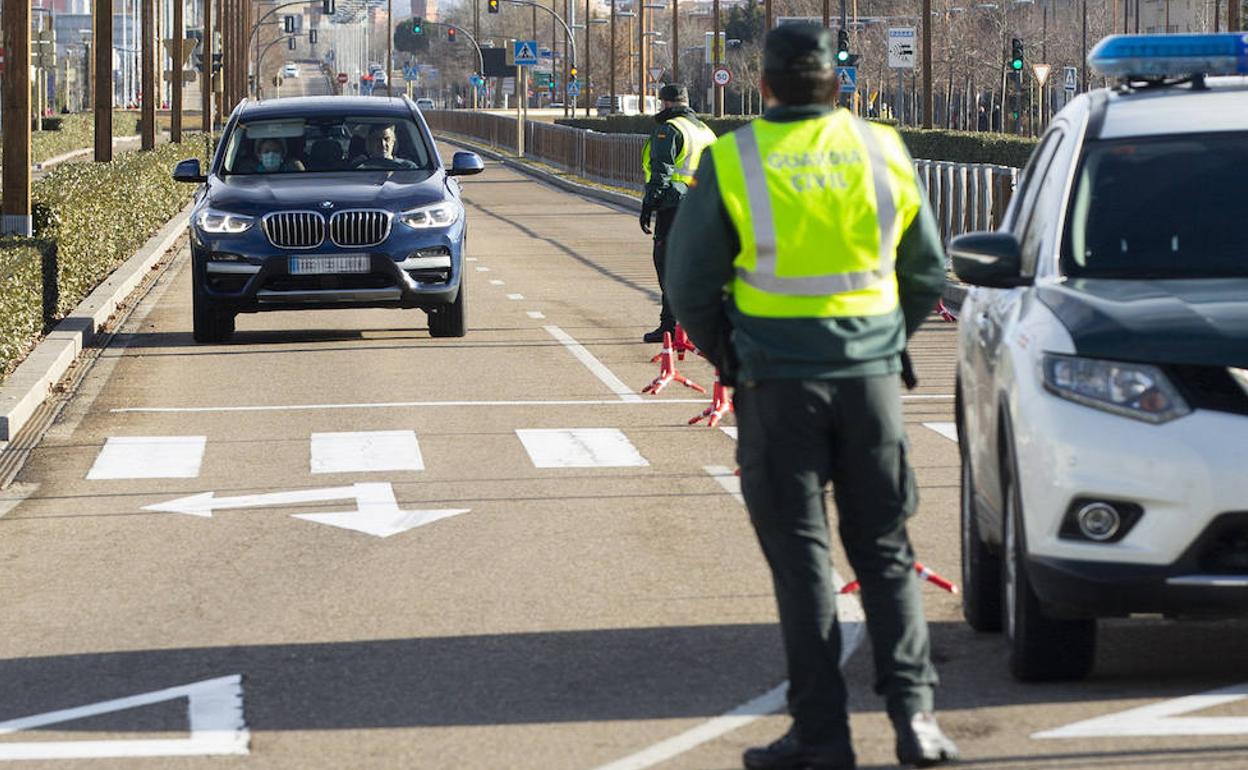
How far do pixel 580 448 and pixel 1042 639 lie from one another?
20.8ft

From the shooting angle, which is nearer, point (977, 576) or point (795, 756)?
point (795, 756)

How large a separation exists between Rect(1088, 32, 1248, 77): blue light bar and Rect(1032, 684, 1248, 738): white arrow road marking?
7.25ft

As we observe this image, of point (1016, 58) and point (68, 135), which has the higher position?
point (1016, 58)

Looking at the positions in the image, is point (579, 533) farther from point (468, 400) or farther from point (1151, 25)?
point (1151, 25)

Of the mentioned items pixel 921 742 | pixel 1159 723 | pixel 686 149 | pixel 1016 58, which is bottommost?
pixel 1159 723

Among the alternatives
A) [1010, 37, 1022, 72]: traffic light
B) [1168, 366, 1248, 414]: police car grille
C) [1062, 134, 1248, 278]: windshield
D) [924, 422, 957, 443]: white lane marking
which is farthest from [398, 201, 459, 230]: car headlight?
[1010, 37, 1022, 72]: traffic light

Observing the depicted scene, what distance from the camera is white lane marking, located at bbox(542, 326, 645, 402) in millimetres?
16258

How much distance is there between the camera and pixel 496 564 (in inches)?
386

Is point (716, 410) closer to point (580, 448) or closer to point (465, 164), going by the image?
point (580, 448)

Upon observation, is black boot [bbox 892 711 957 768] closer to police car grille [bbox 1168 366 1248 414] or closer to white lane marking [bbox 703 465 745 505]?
police car grille [bbox 1168 366 1248 414]

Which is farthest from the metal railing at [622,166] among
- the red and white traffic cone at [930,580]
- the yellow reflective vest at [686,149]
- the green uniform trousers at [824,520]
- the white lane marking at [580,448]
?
the green uniform trousers at [824,520]

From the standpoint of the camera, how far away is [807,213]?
6285mm

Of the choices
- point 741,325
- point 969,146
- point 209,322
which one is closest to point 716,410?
point 209,322

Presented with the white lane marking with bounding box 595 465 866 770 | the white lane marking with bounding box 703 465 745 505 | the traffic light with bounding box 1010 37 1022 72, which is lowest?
the white lane marking with bounding box 703 465 745 505
